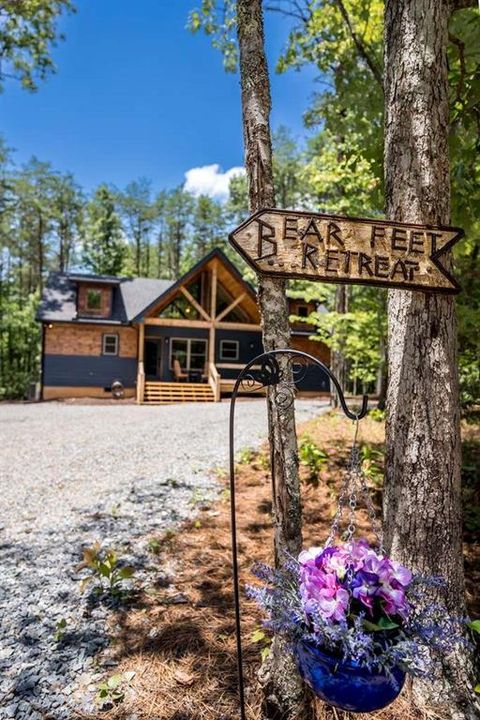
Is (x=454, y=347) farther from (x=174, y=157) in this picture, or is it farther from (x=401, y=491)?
(x=174, y=157)

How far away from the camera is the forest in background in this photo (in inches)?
154

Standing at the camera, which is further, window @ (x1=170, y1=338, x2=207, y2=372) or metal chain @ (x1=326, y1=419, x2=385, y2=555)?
window @ (x1=170, y1=338, x2=207, y2=372)

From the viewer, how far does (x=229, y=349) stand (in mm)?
19125

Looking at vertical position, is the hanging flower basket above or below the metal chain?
below

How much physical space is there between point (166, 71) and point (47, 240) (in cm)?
2372

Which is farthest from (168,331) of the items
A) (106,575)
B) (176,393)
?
(106,575)

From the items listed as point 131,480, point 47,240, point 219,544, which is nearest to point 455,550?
point 219,544

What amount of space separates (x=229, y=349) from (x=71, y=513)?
580 inches

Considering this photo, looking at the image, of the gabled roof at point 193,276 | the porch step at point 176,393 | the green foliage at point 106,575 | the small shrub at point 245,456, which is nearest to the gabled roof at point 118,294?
the gabled roof at point 193,276

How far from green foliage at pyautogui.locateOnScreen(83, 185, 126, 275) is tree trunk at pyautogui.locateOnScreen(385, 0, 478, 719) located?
28927 mm

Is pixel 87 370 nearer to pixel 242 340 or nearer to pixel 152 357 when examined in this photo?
pixel 152 357

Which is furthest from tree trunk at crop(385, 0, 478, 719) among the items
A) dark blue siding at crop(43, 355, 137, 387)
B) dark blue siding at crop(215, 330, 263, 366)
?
dark blue siding at crop(215, 330, 263, 366)

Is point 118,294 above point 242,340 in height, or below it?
above

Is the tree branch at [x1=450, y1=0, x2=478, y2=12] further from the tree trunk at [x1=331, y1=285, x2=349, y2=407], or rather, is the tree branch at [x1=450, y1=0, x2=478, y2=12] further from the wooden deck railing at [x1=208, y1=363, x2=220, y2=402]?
the wooden deck railing at [x1=208, y1=363, x2=220, y2=402]
